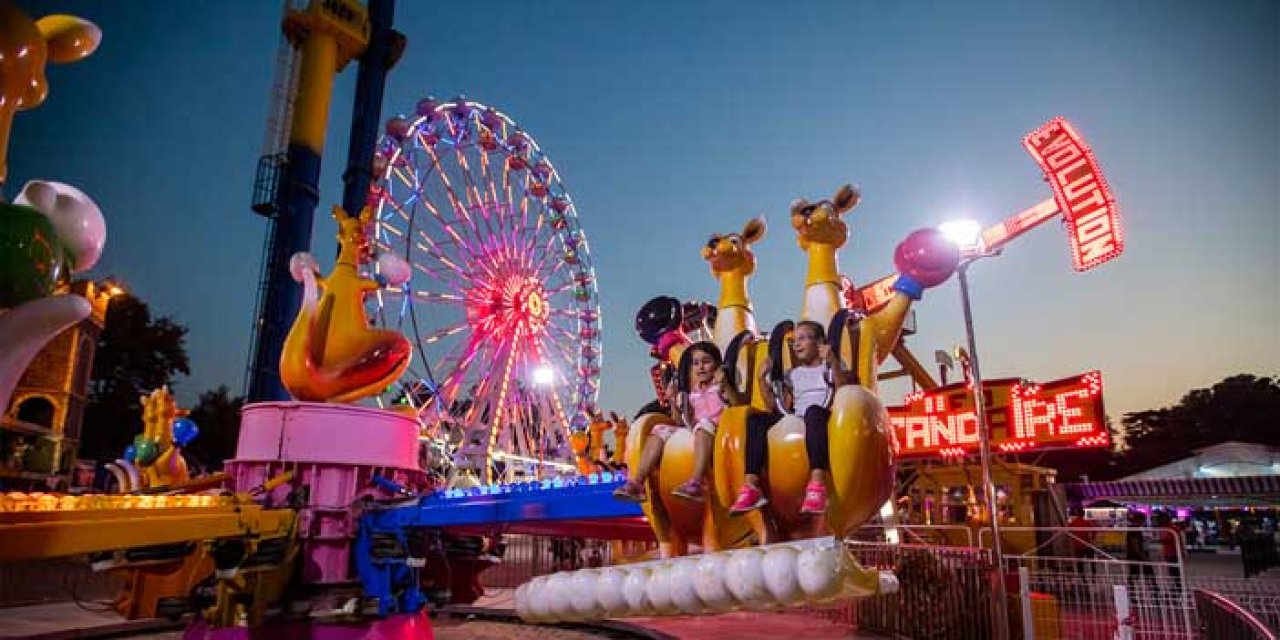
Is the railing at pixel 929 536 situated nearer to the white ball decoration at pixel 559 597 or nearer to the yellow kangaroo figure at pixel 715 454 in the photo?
the yellow kangaroo figure at pixel 715 454

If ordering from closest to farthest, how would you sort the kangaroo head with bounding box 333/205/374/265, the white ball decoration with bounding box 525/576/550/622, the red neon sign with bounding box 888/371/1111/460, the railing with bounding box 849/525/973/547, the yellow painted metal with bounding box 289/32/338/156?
the white ball decoration with bounding box 525/576/550/622 < the kangaroo head with bounding box 333/205/374/265 < the red neon sign with bounding box 888/371/1111/460 < the railing with bounding box 849/525/973/547 < the yellow painted metal with bounding box 289/32/338/156

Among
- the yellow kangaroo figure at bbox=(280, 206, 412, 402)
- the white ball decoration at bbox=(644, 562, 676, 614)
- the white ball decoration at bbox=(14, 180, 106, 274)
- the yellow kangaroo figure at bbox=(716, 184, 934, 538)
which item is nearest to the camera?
the white ball decoration at bbox=(14, 180, 106, 274)

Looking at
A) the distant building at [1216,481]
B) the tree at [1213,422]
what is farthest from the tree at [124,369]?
the tree at [1213,422]

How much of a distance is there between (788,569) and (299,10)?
28.4 metres

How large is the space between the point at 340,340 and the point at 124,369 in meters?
34.2

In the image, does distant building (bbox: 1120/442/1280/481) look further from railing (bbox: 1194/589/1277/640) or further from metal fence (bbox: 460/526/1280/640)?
railing (bbox: 1194/589/1277/640)

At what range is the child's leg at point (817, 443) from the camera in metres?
4.06

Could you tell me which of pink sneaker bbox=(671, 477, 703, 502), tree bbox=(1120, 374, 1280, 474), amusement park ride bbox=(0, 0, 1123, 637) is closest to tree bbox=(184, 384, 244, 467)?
amusement park ride bbox=(0, 0, 1123, 637)

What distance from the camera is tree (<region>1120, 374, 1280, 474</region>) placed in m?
42.1

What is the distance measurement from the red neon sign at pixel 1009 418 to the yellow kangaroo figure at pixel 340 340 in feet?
33.5

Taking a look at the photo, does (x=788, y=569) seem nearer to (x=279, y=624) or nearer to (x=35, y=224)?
(x=35, y=224)

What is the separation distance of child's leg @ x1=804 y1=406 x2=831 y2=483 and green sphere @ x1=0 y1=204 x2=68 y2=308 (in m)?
3.32

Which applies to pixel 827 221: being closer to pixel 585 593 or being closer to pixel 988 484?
pixel 585 593

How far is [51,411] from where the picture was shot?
28141mm
